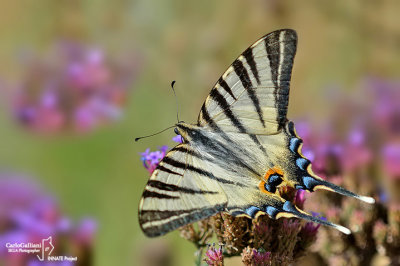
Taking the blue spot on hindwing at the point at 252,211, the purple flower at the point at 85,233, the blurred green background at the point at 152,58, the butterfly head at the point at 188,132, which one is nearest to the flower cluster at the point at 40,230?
the purple flower at the point at 85,233

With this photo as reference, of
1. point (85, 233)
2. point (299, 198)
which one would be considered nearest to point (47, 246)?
point (85, 233)

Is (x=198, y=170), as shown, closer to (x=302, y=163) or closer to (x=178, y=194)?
(x=178, y=194)

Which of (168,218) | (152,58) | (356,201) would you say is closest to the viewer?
(168,218)

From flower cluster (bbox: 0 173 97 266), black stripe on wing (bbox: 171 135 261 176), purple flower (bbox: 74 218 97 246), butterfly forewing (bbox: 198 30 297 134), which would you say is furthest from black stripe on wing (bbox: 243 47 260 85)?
purple flower (bbox: 74 218 97 246)

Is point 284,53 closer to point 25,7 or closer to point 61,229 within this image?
point 61,229

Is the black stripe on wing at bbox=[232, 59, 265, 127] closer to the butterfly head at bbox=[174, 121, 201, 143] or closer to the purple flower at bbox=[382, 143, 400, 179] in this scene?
the butterfly head at bbox=[174, 121, 201, 143]

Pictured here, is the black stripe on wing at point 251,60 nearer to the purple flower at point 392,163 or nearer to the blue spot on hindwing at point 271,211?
the blue spot on hindwing at point 271,211
